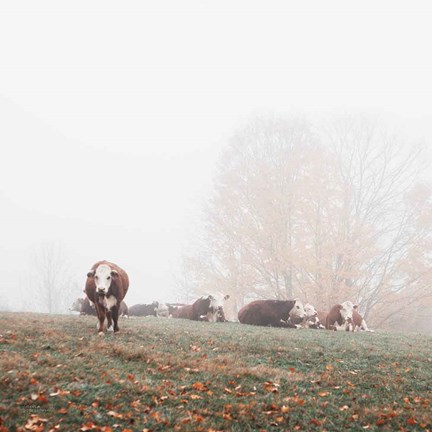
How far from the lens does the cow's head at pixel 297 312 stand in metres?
18.2

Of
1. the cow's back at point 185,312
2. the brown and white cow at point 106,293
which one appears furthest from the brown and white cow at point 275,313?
the brown and white cow at point 106,293

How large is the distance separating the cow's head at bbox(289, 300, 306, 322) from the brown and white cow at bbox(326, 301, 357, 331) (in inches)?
50.5

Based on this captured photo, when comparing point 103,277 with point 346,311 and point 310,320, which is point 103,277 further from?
point 346,311

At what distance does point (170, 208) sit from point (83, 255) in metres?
91.8

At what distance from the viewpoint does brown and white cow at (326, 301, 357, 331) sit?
57.4 feet

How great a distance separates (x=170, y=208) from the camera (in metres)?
196

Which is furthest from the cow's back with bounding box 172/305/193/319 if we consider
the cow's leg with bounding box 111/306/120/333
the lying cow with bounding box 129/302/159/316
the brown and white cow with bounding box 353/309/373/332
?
the cow's leg with bounding box 111/306/120/333

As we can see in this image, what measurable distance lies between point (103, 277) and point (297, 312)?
10.6 m

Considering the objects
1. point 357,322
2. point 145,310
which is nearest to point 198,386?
point 357,322

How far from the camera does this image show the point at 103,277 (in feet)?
35.3

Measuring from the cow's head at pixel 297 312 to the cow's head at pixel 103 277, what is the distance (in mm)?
10104

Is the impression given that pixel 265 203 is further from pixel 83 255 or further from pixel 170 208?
pixel 170 208

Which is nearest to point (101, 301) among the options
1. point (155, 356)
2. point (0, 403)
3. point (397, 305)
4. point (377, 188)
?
point (155, 356)

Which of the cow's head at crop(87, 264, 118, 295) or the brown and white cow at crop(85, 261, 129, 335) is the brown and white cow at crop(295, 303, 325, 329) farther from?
the cow's head at crop(87, 264, 118, 295)
